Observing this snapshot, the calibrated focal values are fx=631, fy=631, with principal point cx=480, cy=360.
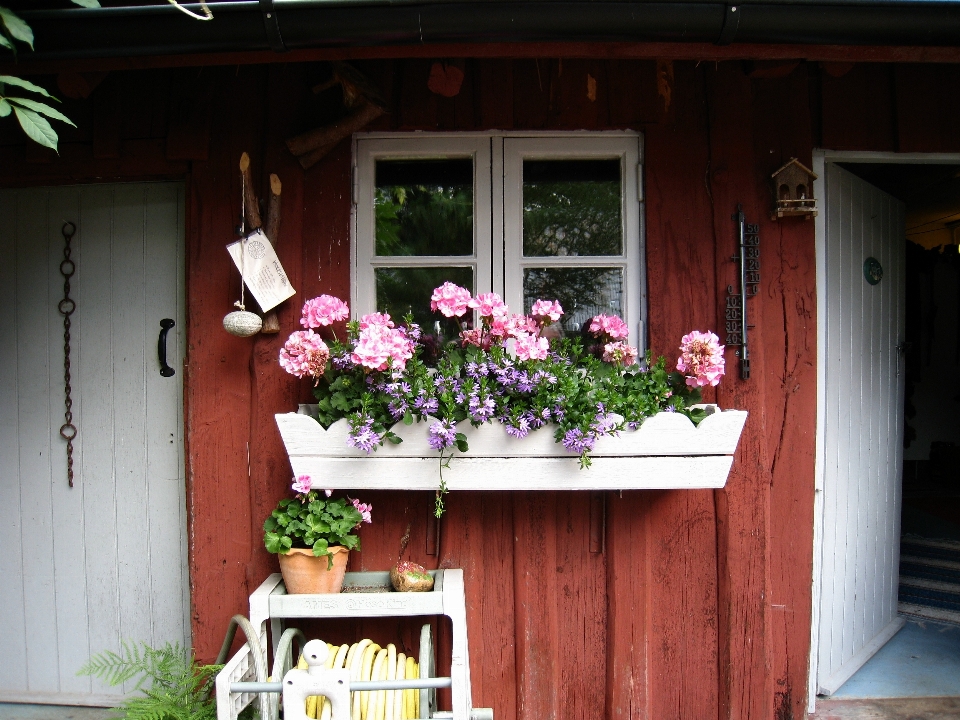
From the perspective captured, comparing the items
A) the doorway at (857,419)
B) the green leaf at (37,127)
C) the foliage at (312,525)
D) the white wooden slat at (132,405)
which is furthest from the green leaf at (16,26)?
the doorway at (857,419)

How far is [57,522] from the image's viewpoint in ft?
8.70

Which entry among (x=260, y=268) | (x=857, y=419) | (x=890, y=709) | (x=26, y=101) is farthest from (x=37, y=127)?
(x=890, y=709)

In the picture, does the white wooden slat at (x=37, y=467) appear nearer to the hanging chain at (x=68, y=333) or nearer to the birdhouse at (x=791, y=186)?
the hanging chain at (x=68, y=333)

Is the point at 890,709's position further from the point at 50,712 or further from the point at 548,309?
the point at 50,712

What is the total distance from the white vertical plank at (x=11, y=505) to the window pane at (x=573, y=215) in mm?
2173

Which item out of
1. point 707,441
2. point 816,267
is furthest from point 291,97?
point 816,267

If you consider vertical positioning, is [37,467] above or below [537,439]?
below

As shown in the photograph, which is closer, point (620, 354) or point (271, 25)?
point (271, 25)

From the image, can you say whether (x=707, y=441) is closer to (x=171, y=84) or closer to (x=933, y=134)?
(x=933, y=134)

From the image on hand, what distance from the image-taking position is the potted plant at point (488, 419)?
6.60 feet

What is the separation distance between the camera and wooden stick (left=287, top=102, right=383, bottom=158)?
7.60 feet

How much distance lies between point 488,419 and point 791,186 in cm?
146

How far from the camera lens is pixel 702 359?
216 cm

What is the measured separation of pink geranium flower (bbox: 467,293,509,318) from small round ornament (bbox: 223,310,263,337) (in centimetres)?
77
